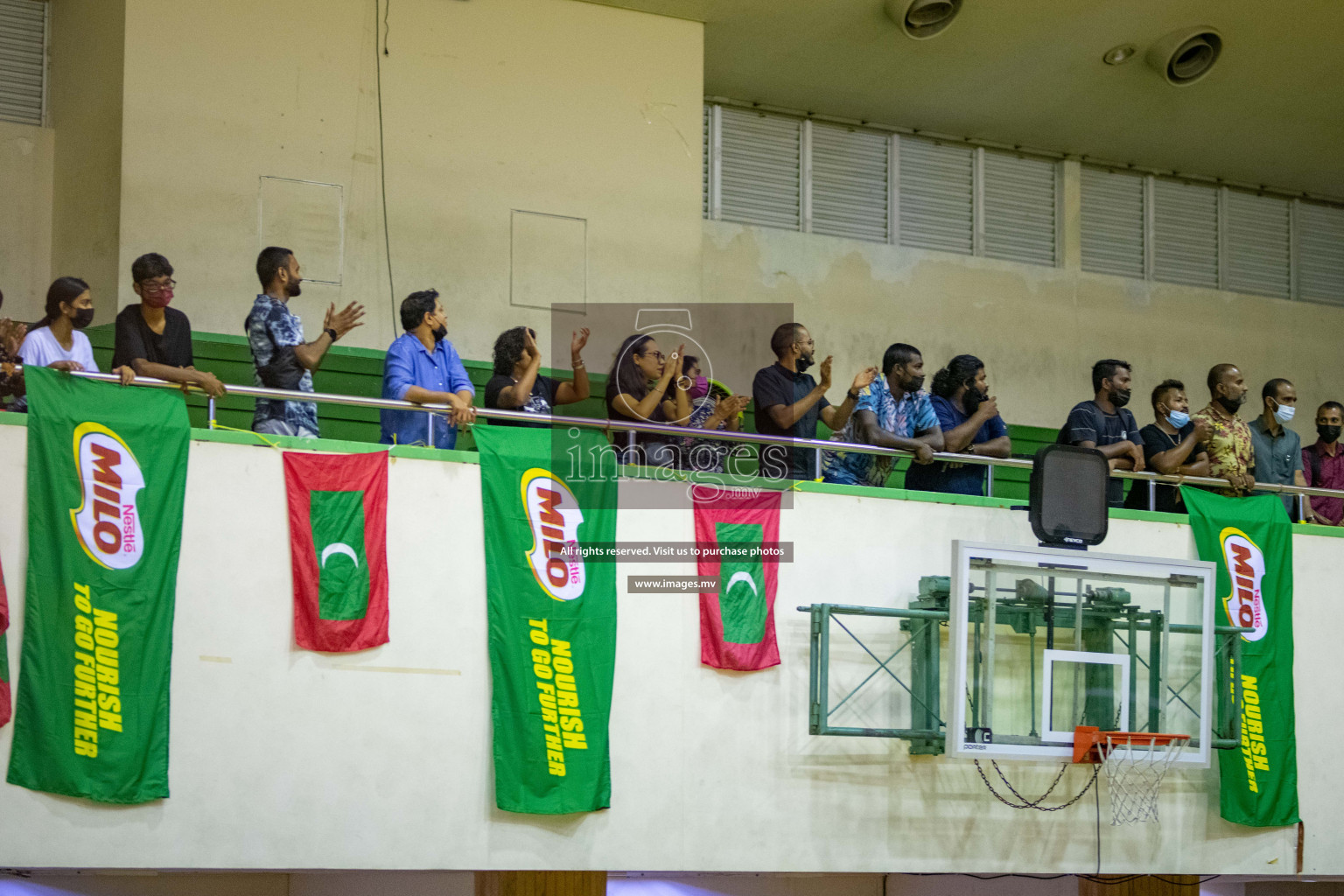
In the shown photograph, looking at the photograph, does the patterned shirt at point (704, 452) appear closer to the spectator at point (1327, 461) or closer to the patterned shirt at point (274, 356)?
the patterned shirt at point (274, 356)

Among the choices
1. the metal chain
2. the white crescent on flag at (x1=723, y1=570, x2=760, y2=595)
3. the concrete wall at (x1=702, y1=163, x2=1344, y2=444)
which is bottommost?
the metal chain

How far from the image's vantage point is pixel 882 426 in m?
7.40

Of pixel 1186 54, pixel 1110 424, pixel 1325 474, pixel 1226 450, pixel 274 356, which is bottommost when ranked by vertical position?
pixel 1325 474

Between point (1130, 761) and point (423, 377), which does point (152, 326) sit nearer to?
point (423, 377)

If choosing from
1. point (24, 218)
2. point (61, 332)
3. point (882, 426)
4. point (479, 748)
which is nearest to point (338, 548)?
point (479, 748)

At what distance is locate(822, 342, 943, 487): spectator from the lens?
7359mm

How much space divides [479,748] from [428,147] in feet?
14.9

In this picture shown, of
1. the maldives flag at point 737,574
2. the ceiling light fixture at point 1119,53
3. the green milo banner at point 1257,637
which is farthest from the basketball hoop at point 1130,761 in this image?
the ceiling light fixture at point 1119,53

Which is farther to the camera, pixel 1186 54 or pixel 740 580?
pixel 1186 54

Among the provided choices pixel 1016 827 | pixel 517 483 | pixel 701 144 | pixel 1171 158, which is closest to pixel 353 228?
pixel 701 144

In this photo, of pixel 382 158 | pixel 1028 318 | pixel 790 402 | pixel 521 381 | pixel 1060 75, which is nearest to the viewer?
pixel 521 381

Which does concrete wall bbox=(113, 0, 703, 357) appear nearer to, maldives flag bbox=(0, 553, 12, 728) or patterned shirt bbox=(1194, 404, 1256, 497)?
maldives flag bbox=(0, 553, 12, 728)

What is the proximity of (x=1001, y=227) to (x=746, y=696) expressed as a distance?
20.6 ft

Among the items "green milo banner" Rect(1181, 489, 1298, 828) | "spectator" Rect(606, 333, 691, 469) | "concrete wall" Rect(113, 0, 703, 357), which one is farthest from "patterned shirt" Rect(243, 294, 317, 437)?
"green milo banner" Rect(1181, 489, 1298, 828)
